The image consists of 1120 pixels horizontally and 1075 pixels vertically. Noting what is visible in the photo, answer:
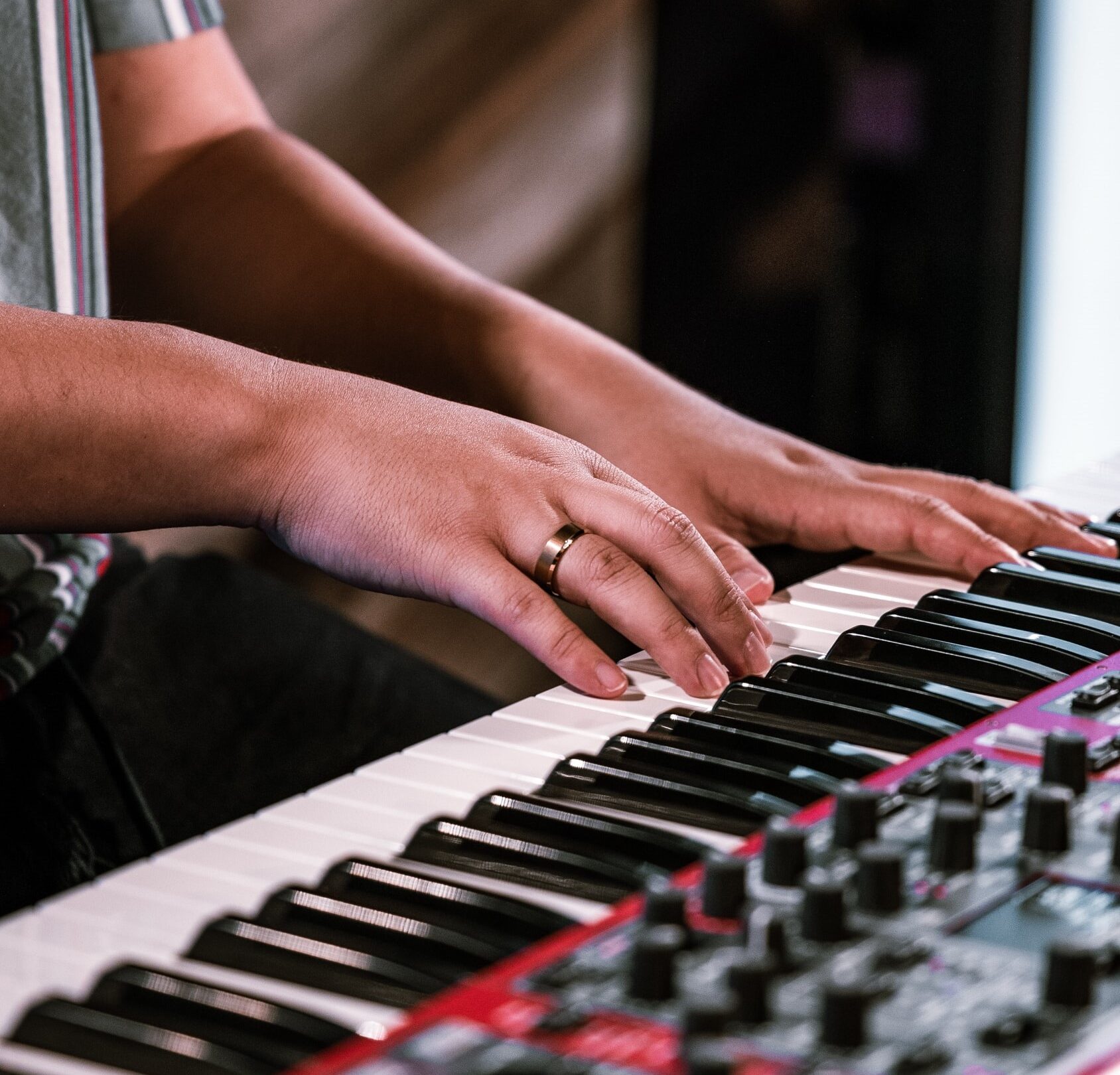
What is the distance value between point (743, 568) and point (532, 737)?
277 millimetres

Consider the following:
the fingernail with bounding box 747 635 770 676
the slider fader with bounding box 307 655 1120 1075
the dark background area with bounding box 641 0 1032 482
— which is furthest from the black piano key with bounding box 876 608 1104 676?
the dark background area with bounding box 641 0 1032 482

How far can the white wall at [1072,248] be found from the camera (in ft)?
9.36

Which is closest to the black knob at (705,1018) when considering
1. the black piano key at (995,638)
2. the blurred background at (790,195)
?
the black piano key at (995,638)

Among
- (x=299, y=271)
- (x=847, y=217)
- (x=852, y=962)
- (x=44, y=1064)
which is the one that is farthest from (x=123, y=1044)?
(x=847, y=217)

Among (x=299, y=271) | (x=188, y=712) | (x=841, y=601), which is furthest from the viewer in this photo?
(x=299, y=271)

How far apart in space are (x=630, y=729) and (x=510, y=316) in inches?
20.6

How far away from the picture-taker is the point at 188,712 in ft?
3.95

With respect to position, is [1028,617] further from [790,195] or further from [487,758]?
[790,195]

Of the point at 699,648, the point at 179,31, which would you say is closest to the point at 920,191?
the point at 179,31

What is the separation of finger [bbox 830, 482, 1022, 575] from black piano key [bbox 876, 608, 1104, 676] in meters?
0.09

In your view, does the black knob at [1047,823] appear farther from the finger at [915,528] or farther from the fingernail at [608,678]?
the finger at [915,528]

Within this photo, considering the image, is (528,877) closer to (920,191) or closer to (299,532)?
(299,532)

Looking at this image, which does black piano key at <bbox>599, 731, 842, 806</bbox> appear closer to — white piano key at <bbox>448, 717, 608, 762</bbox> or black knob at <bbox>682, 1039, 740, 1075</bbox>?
white piano key at <bbox>448, 717, 608, 762</bbox>

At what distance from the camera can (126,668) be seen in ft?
4.00
